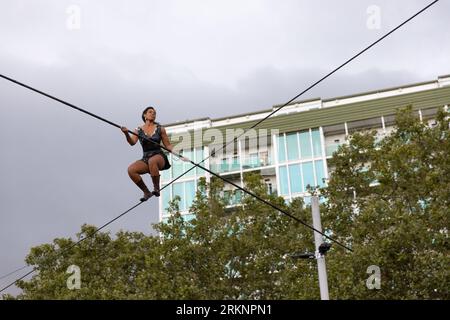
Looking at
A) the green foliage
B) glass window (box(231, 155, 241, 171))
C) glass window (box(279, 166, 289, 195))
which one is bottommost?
the green foliage

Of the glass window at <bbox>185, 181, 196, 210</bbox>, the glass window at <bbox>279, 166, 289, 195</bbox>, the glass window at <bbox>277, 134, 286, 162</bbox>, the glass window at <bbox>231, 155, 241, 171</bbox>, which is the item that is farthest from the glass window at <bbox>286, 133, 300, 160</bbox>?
the glass window at <bbox>185, 181, 196, 210</bbox>

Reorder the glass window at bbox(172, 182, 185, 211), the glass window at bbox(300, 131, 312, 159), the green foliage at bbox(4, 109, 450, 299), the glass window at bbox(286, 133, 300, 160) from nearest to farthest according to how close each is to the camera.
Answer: the green foliage at bbox(4, 109, 450, 299), the glass window at bbox(300, 131, 312, 159), the glass window at bbox(286, 133, 300, 160), the glass window at bbox(172, 182, 185, 211)

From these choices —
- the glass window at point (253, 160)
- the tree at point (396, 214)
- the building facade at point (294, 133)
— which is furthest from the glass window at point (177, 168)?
the tree at point (396, 214)

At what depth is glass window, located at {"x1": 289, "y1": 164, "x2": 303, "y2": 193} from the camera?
178ft

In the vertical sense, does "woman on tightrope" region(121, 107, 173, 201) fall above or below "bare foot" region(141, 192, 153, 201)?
above

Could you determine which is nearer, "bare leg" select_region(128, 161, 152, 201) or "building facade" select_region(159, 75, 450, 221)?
"bare leg" select_region(128, 161, 152, 201)

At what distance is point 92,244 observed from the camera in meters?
33.8

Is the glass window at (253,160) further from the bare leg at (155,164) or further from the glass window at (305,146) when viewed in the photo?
the bare leg at (155,164)

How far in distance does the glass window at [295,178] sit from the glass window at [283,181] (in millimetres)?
434

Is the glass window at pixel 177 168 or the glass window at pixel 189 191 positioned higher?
the glass window at pixel 177 168

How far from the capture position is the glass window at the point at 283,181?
179 ft

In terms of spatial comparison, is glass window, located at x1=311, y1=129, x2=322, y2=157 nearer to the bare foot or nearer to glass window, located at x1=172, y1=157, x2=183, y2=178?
glass window, located at x1=172, y1=157, x2=183, y2=178

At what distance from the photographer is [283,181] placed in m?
55.2

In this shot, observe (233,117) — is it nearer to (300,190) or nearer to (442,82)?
(300,190)
